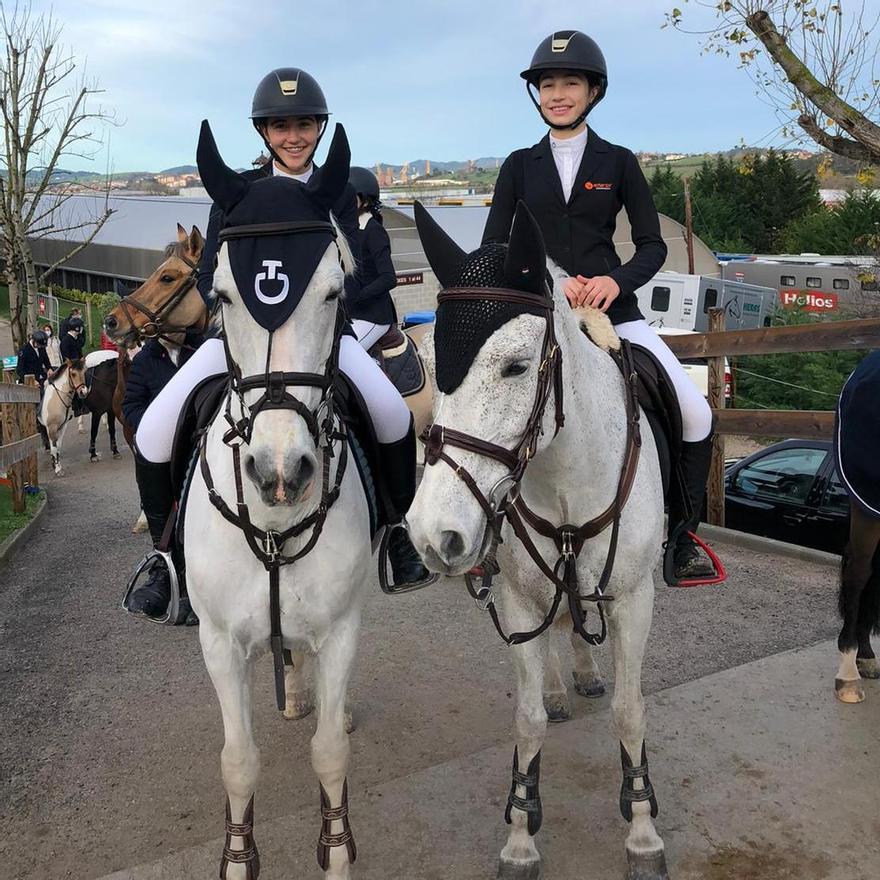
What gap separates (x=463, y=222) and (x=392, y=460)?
27.8 meters

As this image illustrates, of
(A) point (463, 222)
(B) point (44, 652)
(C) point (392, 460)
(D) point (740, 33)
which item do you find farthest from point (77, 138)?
(C) point (392, 460)

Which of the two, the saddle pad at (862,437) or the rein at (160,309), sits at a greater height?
the rein at (160,309)

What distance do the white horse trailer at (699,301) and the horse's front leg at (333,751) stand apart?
22.1 m

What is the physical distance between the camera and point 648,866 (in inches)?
125

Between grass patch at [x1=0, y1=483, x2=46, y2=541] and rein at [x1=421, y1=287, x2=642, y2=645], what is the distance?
7.40 meters

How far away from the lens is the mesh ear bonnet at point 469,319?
2416mm

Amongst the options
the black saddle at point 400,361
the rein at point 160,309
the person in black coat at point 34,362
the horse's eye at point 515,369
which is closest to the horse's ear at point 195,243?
the rein at point 160,309

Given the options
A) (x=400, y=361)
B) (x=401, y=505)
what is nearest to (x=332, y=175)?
(x=401, y=505)

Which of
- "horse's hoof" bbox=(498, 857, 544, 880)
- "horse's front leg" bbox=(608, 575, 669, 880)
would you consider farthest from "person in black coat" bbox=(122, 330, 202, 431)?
"horse's hoof" bbox=(498, 857, 544, 880)

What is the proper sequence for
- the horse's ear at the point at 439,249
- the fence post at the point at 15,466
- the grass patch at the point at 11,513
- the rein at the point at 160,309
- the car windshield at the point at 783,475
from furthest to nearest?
the fence post at the point at 15,466, the grass patch at the point at 11,513, the car windshield at the point at 783,475, the rein at the point at 160,309, the horse's ear at the point at 439,249

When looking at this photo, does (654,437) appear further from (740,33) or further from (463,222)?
(463,222)

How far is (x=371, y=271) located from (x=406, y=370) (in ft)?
3.03

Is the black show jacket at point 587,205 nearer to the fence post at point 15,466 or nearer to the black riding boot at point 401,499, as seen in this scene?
the black riding boot at point 401,499

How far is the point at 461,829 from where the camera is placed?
3.55 m
